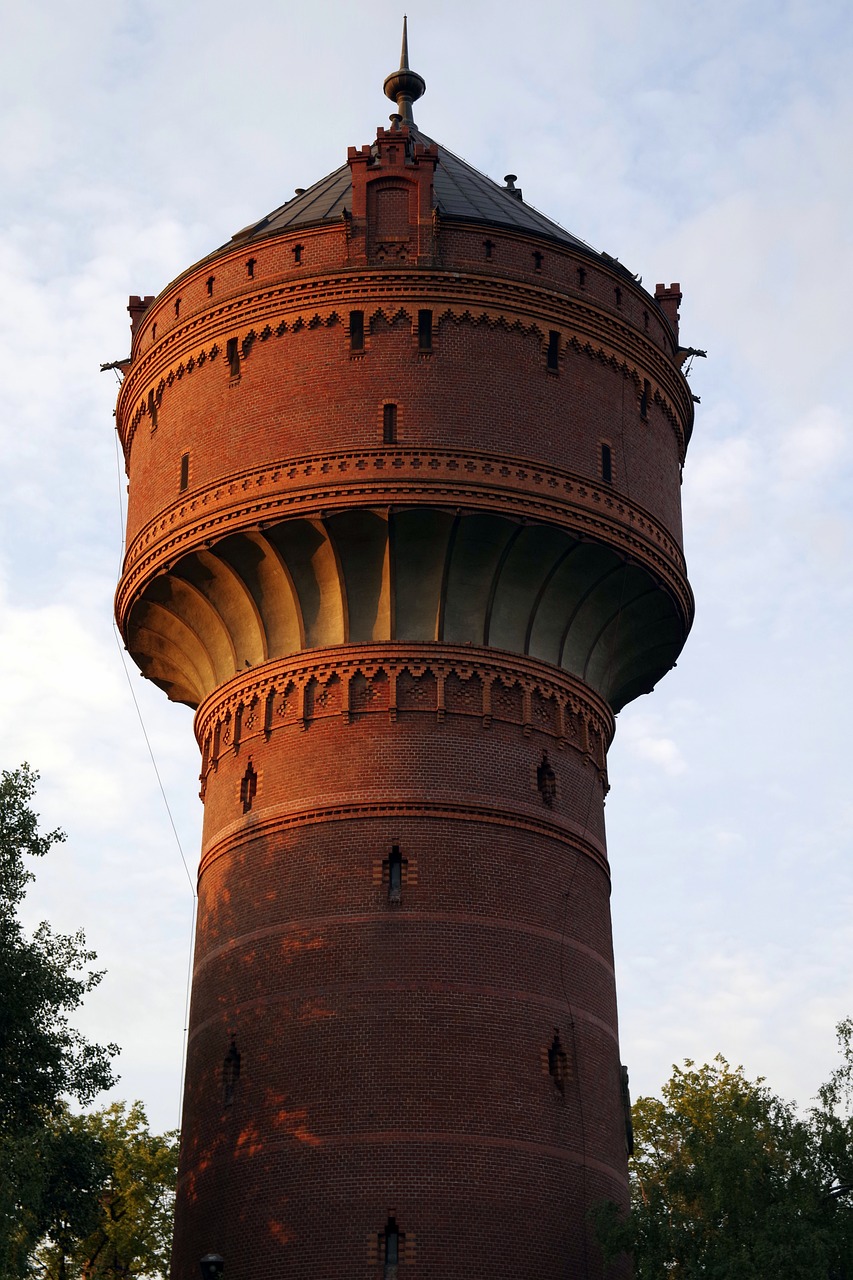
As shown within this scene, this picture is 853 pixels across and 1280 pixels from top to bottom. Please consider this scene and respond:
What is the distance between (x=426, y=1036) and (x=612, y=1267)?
3.87m

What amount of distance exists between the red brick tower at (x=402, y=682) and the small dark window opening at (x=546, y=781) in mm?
44

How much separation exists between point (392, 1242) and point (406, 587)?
866 cm

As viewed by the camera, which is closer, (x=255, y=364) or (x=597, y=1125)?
(x=597, y=1125)

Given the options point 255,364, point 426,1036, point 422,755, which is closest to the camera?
point 426,1036

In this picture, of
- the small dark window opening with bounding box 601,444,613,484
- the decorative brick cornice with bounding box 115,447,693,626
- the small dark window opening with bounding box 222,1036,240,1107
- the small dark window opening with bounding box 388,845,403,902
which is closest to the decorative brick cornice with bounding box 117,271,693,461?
the small dark window opening with bounding box 601,444,613,484

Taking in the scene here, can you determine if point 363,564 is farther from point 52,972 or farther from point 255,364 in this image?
point 52,972

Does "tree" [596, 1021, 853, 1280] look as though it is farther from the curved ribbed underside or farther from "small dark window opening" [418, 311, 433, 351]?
"small dark window opening" [418, 311, 433, 351]

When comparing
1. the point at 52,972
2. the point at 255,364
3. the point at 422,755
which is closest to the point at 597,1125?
the point at 422,755

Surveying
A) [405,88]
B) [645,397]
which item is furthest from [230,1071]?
[405,88]

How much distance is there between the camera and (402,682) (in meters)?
25.8

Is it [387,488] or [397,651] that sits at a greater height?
[387,488]

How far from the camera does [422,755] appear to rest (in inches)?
1003

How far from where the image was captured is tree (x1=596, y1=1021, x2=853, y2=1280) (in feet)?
69.3

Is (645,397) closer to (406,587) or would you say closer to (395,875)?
(406,587)
